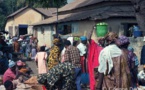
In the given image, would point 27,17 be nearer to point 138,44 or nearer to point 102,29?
point 102,29

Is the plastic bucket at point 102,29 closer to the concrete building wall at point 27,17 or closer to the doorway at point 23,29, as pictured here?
the concrete building wall at point 27,17

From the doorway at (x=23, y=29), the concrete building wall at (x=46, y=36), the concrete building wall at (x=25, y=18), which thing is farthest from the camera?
the doorway at (x=23, y=29)

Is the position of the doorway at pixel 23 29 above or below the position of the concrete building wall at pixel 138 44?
above

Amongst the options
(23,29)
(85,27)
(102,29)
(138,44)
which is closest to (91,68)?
(138,44)

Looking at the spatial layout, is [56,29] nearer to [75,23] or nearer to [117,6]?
[75,23]

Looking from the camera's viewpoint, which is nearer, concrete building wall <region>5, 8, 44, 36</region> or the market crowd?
the market crowd

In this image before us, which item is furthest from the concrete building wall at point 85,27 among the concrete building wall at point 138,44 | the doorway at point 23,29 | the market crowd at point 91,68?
the doorway at point 23,29

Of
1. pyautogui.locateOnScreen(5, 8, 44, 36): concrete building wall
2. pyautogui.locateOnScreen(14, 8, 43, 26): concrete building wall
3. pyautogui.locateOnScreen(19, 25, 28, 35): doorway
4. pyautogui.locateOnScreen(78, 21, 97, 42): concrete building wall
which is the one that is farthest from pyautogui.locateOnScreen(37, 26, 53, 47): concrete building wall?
pyautogui.locateOnScreen(19, 25, 28, 35): doorway

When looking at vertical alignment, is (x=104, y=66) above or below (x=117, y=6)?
below

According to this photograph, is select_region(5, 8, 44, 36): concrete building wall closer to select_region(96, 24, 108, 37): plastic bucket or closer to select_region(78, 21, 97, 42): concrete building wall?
select_region(78, 21, 97, 42): concrete building wall

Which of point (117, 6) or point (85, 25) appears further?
point (85, 25)

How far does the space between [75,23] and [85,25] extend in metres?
1.44

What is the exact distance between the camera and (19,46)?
984 inches

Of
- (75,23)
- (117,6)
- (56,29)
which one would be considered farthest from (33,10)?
(117,6)
